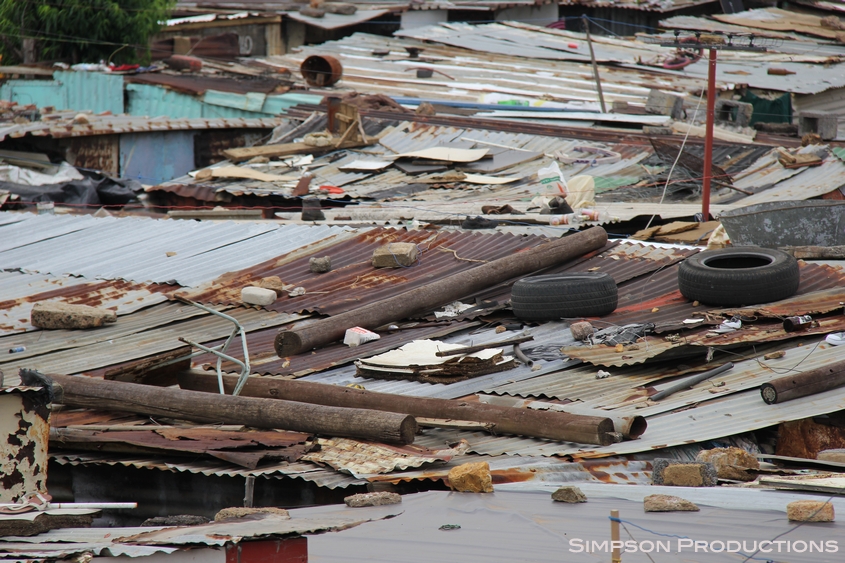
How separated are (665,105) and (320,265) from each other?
15.1 metres

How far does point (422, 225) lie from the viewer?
14664mm

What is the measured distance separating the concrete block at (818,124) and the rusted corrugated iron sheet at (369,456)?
1930 cm

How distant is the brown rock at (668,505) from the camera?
19.4 ft

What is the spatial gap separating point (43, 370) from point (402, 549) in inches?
238

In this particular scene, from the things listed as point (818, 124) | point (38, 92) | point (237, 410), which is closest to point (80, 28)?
point (38, 92)

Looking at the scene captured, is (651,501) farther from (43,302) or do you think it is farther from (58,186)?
(58,186)

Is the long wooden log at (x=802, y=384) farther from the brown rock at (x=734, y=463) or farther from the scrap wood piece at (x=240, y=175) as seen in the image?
the scrap wood piece at (x=240, y=175)

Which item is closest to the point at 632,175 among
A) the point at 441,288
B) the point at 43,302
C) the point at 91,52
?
the point at 441,288

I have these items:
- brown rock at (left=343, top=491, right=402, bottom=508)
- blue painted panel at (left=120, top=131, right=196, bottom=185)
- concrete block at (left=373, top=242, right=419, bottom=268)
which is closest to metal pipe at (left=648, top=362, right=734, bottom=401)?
brown rock at (left=343, top=491, right=402, bottom=508)

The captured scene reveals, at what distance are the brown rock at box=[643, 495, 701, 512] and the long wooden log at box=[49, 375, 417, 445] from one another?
7.51ft

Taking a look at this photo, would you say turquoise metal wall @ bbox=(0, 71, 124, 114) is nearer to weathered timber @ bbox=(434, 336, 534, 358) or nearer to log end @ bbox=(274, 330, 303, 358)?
log end @ bbox=(274, 330, 303, 358)

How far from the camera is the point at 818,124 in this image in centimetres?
2417

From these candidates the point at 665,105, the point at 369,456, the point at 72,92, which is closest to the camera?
the point at 369,456

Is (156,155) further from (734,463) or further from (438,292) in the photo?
(734,463)
